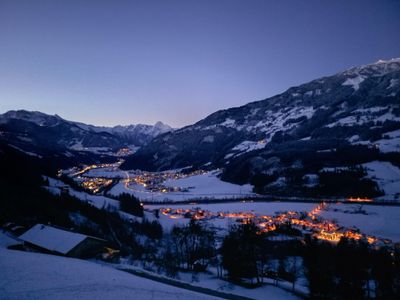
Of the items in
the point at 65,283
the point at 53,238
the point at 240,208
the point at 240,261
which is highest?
the point at 65,283

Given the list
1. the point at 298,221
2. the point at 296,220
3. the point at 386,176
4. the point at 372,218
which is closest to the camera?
the point at 372,218

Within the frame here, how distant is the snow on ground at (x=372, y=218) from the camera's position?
328 ft

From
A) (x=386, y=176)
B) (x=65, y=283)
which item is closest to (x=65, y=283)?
(x=65, y=283)

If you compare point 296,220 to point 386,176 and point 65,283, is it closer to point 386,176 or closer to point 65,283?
point 386,176

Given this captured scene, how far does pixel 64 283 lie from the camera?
87.2ft

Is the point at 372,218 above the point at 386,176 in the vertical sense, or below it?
below

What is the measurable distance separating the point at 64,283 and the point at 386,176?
18793 centimetres

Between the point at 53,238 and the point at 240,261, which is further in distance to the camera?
the point at 240,261

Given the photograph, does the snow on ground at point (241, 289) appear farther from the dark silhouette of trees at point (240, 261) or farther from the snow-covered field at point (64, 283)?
the snow-covered field at point (64, 283)

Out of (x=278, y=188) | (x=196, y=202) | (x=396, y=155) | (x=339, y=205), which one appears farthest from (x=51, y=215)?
(x=396, y=155)

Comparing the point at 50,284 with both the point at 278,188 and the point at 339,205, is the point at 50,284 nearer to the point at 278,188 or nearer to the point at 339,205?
the point at 339,205

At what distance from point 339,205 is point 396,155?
7703 cm

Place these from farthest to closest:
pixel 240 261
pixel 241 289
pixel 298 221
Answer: pixel 298 221
pixel 240 261
pixel 241 289

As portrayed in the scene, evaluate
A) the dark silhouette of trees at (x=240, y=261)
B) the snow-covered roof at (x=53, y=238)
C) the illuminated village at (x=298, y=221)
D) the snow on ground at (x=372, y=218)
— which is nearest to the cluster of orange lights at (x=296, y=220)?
the illuminated village at (x=298, y=221)
